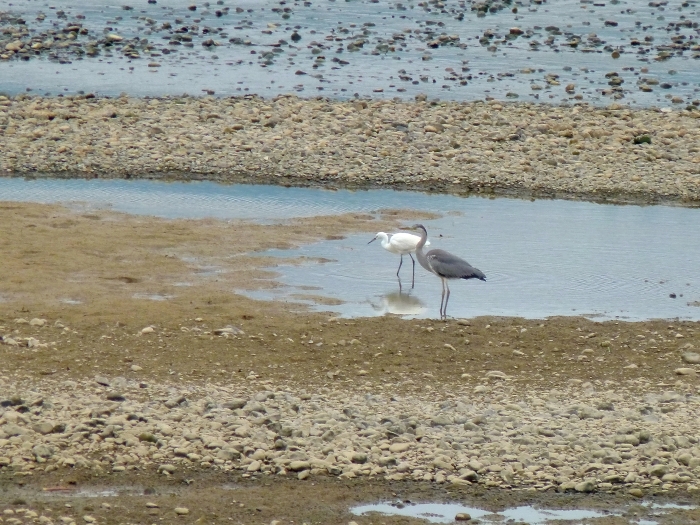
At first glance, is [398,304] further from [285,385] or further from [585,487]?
[585,487]

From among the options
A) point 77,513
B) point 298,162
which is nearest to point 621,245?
point 298,162

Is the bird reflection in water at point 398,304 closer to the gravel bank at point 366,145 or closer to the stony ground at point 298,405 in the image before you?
the stony ground at point 298,405

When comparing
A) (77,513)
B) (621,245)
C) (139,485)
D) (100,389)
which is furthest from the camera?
(621,245)

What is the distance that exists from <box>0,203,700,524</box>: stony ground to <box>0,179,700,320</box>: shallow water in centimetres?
93

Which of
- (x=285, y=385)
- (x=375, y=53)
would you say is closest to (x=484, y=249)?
(x=285, y=385)

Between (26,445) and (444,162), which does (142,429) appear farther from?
(444,162)

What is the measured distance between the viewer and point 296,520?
30.9 ft

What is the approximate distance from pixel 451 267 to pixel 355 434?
18.7 feet

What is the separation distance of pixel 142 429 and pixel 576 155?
15.4 meters

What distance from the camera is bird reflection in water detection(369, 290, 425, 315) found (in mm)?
16000

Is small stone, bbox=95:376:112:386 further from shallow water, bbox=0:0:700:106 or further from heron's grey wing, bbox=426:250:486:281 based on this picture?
shallow water, bbox=0:0:700:106

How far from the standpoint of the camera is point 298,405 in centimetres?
1168

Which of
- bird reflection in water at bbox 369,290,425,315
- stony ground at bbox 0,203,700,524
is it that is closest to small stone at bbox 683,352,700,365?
stony ground at bbox 0,203,700,524

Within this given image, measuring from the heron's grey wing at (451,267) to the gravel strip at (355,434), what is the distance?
411 cm
